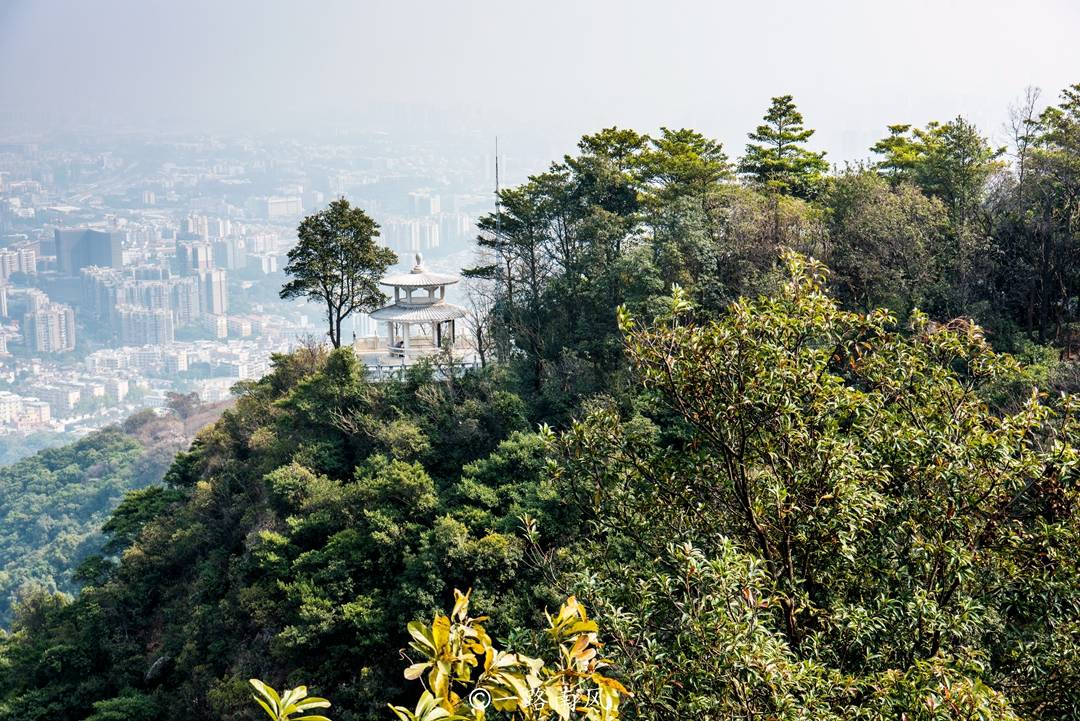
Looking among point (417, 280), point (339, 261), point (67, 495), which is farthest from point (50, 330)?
point (417, 280)

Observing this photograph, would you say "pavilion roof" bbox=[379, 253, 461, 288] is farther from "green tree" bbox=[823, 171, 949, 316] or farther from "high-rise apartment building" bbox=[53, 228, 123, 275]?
"high-rise apartment building" bbox=[53, 228, 123, 275]

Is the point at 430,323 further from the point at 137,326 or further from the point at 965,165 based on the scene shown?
the point at 137,326

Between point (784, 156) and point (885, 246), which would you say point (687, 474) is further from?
point (784, 156)

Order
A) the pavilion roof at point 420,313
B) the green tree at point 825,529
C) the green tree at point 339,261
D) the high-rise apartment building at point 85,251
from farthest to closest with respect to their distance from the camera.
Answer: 1. the high-rise apartment building at point 85,251
2. the green tree at point 339,261
3. the pavilion roof at point 420,313
4. the green tree at point 825,529

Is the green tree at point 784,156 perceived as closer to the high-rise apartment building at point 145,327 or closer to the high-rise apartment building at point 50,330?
the high-rise apartment building at point 145,327

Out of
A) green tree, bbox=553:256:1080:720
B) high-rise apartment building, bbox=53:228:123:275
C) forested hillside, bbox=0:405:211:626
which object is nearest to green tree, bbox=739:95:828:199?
green tree, bbox=553:256:1080:720

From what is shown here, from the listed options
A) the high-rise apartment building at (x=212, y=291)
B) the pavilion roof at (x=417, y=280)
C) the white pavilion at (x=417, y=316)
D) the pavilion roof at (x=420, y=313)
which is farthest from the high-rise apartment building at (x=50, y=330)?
the pavilion roof at (x=420, y=313)
